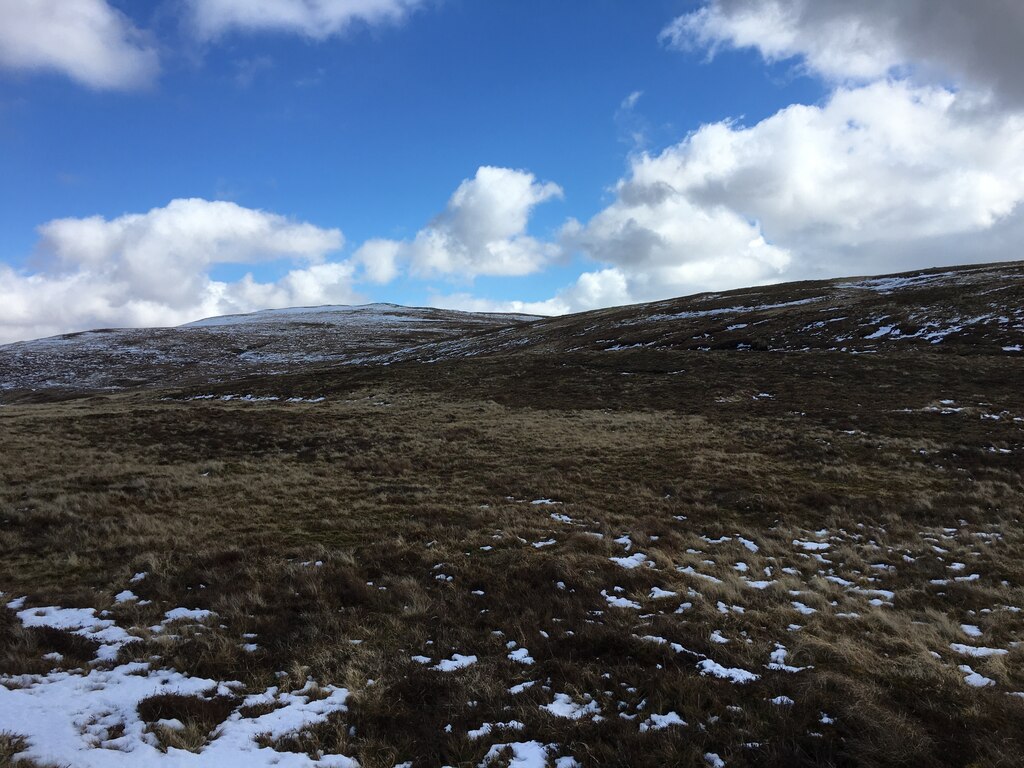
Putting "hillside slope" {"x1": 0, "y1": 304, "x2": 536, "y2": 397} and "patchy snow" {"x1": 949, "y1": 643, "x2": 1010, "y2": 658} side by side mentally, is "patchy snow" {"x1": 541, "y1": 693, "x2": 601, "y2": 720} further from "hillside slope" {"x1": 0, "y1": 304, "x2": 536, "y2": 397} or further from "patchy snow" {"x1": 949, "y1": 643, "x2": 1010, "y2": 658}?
"hillside slope" {"x1": 0, "y1": 304, "x2": 536, "y2": 397}

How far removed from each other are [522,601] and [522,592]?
37 centimetres

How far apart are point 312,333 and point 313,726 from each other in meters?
114

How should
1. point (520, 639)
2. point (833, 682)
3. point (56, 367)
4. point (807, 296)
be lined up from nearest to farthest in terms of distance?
point (833, 682) → point (520, 639) → point (807, 296) → point (56, 367)

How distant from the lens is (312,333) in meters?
113

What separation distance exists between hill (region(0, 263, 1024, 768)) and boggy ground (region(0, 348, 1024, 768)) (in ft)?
0.17

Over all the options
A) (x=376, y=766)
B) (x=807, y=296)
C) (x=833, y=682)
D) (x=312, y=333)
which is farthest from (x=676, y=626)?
(x=312, y=333)

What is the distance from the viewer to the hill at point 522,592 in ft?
19.8

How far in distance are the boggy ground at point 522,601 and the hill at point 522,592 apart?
0.05 metres

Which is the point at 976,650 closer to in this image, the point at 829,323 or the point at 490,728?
the point at 490,728

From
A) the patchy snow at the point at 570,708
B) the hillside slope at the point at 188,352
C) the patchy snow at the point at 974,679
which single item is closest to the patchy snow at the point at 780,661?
the patchy snow at the point at 974,679

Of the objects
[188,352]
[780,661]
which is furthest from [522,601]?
[188,352]

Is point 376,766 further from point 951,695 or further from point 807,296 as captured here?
point 807,296

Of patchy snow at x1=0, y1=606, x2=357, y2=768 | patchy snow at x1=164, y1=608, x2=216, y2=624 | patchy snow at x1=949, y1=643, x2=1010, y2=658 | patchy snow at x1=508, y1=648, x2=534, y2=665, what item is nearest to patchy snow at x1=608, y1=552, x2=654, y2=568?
patchy snow at x1=508, y1=648, x2=534, y2=665

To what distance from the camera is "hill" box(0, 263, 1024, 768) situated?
604 cm
